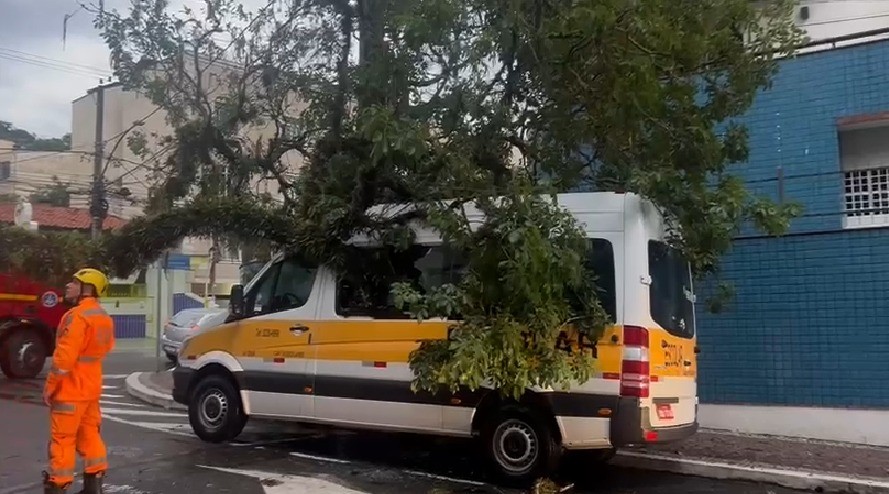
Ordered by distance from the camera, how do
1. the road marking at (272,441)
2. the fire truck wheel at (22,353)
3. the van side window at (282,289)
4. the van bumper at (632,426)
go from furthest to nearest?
the fire truck wheel at (22,353) → the road marking at (272,441) → the van side window at (282,289) → the van bumper at (632,426)

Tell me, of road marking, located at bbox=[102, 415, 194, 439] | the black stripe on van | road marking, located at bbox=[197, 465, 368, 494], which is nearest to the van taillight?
the black stripe on van

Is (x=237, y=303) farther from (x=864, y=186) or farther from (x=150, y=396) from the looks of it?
(x=864, y=186)

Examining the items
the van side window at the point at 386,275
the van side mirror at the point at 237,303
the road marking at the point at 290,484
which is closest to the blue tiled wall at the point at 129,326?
the van side mirror at the point at 237,303

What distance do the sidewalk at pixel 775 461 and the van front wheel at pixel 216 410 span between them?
153 inches

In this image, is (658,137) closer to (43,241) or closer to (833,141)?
(833,141)

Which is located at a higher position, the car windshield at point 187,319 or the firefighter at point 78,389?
the car windshield at point 187,319

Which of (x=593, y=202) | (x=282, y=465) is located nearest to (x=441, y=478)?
(x=282, y=465)

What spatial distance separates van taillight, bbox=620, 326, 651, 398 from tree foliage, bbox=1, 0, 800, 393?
0.98 feet

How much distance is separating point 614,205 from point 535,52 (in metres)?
1.60

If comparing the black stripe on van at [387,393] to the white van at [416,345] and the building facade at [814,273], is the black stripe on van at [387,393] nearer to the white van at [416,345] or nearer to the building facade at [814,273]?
the white van at [416,345]

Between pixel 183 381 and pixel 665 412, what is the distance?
503 centimetres

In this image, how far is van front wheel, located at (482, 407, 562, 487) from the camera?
24.6ft

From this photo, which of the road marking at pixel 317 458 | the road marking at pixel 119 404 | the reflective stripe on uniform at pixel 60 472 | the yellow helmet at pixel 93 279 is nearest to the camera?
the reflective stripe on uniform at pixel 60 472

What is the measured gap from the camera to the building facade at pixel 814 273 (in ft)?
32.1
